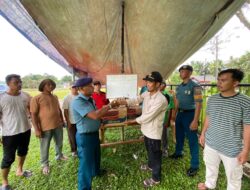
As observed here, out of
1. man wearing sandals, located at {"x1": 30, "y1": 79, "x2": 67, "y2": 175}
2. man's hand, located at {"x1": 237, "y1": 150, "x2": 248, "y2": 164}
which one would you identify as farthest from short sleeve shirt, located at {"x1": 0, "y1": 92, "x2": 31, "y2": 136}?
man's hand, located at {"x1": 237, "y1": 150, "x2": 248, "y2": 164}

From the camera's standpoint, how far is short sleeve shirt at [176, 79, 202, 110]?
223 centimetres

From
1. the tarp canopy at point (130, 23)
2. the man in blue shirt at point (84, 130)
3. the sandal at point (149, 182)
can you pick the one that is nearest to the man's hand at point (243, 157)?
the sandal at point (149, 182)

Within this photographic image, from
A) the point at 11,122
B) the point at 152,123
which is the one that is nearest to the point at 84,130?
the point at 152,123

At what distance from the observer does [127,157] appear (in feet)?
9.95

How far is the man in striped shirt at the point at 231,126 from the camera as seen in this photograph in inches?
56.7

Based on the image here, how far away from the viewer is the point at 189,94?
91.5 inches

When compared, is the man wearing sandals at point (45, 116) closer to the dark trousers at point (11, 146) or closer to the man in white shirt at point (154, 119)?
the dark trousers at point (11, 146)

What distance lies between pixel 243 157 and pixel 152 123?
0.98 meters

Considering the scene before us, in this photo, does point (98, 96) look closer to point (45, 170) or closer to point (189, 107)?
point (45, 170)

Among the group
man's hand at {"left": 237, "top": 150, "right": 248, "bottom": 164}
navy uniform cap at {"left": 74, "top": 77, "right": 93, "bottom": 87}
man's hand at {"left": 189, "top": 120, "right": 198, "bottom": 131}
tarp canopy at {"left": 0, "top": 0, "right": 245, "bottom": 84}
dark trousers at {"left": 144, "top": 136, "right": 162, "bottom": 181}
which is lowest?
dark trousers at {"left": 144, "top": 136, "right": 162, "bottom": 181}

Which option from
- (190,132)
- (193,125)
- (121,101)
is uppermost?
(121,101)

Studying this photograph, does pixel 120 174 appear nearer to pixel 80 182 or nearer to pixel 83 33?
pixel 80 182

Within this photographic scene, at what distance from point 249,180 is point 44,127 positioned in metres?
3.10

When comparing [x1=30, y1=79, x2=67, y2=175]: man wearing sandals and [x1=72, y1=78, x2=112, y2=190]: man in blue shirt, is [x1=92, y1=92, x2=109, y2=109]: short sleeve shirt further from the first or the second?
[x1=72, y1=78, x2=112, y2=190]: man in blue shirt
